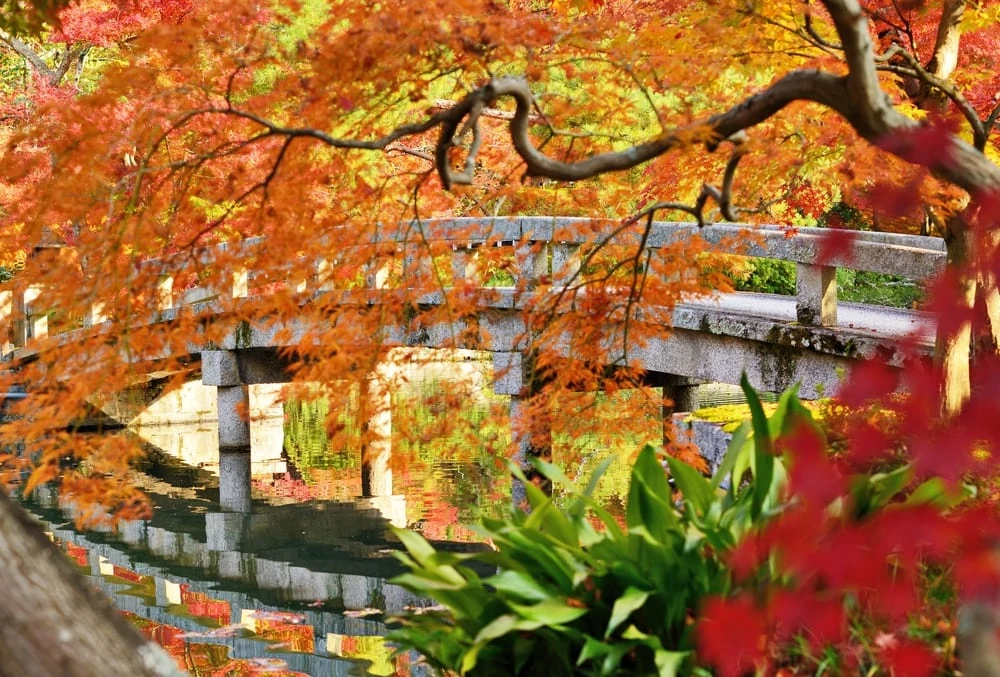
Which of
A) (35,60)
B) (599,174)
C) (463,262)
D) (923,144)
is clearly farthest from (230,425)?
(923,144)

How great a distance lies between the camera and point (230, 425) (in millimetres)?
14945

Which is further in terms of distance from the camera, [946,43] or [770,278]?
[770,278]

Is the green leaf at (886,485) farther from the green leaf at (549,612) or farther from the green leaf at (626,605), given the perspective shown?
the green leaf at (549,612)

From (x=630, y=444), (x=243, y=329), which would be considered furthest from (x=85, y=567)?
(x=630, y=444)

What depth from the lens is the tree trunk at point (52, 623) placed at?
3.03 m

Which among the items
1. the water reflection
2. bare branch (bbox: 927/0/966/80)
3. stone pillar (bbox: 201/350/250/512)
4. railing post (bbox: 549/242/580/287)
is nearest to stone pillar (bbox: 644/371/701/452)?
railing post (bbox: 549/242/580/287)

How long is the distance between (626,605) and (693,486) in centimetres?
76

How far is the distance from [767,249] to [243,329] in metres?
7.47

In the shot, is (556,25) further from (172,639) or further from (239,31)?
(172,639)

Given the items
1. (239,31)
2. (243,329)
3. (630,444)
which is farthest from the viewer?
(630,444)

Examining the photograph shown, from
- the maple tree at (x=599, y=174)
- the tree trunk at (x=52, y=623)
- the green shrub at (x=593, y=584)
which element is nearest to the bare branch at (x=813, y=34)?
the maple tree at (x=599, y=174)

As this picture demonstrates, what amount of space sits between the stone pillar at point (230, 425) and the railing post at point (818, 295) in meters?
7.43

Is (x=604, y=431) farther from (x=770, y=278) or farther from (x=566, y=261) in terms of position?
(x=770, y=278)

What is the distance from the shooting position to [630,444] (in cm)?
1598
